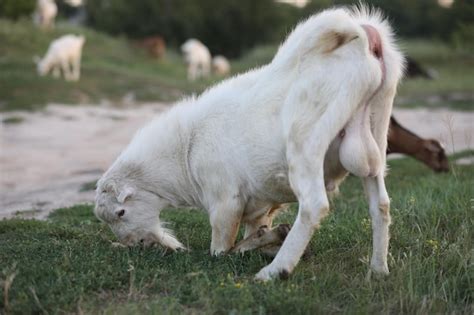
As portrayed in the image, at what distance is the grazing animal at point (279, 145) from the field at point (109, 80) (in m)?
9.27

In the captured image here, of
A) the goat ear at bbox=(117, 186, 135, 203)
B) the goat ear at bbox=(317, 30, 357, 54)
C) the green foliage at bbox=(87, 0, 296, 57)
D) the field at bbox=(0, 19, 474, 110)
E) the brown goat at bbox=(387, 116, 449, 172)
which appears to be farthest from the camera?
the green foliage at bbox=(87, 0, 296, 57)

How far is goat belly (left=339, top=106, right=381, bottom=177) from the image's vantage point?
4227 mm

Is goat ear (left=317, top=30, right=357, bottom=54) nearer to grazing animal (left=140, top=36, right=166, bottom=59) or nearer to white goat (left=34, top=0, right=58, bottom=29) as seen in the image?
white goat (left=34, top=0, right=58, bottom=29)

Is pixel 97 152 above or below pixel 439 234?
below

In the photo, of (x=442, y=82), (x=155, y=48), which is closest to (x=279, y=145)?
(x=442, y=82)

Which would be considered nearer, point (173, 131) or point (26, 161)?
point (173, 131)

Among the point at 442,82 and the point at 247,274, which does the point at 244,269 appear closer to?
the point at 247,274

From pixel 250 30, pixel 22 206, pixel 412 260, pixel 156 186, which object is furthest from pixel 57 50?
pixel 250 30

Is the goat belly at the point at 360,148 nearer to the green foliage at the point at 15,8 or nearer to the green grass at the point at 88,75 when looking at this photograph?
the green grass at the point at 88,75

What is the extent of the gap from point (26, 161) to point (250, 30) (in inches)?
1399

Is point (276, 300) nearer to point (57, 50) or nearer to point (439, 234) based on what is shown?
point (439, 234)

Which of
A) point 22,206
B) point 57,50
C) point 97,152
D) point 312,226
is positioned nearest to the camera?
point 312,226

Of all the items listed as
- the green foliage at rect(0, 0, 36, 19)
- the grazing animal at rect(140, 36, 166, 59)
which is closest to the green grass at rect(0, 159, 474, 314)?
the green foliage at rect(0, 0, 36, 19)

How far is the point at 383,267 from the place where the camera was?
14.6ft
